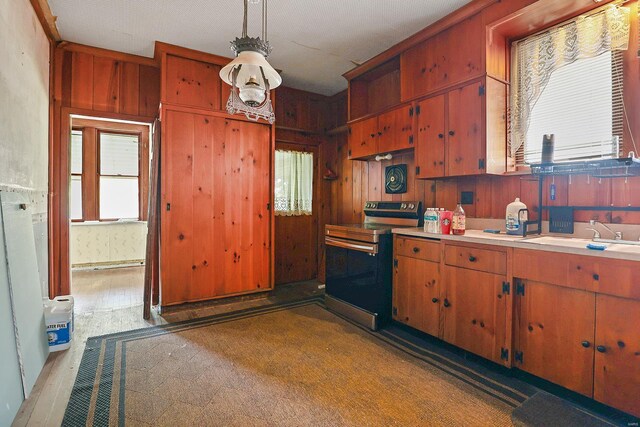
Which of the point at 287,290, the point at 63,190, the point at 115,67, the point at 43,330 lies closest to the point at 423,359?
the point at 287,290

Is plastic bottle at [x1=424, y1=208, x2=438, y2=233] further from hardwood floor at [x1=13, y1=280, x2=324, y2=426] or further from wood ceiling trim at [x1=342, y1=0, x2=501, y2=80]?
hardwood floor at [x1=13, y1=280, x2=324, y2=426]

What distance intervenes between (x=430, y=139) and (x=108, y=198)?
18.2ft

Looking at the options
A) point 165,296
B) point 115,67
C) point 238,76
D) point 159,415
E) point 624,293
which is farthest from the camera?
point 115,67

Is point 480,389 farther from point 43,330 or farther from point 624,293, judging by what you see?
point 43,330

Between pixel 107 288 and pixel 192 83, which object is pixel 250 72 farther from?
pixel 107 288

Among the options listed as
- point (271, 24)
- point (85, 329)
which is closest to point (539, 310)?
point (271, 24)

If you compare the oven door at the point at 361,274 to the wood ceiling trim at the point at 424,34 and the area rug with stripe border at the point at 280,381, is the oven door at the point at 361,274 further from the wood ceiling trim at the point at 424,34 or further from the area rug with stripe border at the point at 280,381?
the wood ceiling trim at the point at 424,34

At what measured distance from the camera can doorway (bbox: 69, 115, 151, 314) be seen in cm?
528

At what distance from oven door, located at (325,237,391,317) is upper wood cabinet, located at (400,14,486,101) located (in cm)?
145

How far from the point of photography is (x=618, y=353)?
1.59 metres

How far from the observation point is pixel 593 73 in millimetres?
2152

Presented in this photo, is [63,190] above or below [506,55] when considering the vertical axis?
below

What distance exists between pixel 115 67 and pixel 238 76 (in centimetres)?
245

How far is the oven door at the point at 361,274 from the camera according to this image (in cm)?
279
